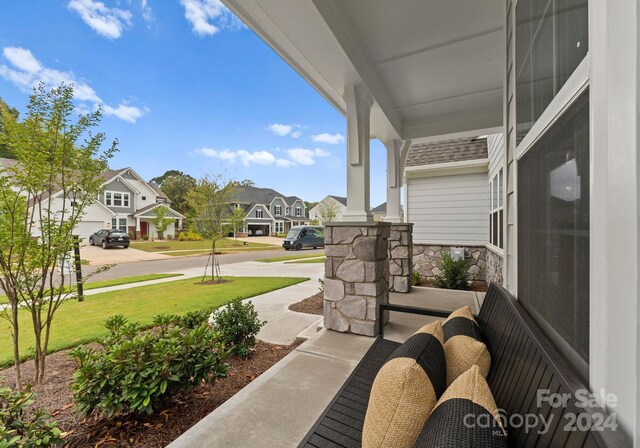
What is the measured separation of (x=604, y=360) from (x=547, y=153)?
0.96 metres

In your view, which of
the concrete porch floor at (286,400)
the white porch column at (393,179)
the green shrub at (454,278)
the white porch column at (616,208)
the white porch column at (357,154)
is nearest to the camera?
the white porch column at (616,208)

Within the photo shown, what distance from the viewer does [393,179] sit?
510 centimetres

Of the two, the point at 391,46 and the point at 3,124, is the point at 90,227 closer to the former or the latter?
the point at 3,124

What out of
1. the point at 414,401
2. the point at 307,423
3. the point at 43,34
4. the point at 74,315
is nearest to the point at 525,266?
the point at 414,401

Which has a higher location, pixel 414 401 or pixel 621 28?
pixel 621 28

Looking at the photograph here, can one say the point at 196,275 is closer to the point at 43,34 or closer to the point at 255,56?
the point at 43,34

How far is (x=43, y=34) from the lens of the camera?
7836mm

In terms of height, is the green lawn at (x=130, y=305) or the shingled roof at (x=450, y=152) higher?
the shingled roof at (x=450, y=152)

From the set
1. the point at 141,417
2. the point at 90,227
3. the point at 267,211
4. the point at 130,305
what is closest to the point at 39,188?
the point at 141,417

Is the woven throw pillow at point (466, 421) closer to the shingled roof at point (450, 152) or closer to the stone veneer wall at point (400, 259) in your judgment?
the stone veneer wall at point (400, 259)

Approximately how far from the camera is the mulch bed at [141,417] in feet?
5.64

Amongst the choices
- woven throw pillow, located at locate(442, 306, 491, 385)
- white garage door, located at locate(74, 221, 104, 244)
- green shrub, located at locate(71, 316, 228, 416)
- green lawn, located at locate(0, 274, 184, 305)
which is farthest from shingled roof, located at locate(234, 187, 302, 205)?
woven throw pillow, located at locate(442, 306, 491, 385)

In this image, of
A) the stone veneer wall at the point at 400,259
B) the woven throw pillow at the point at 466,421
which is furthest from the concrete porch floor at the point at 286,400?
the stone veneer wall at the point at 400,259

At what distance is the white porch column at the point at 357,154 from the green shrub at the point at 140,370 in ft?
6.67
